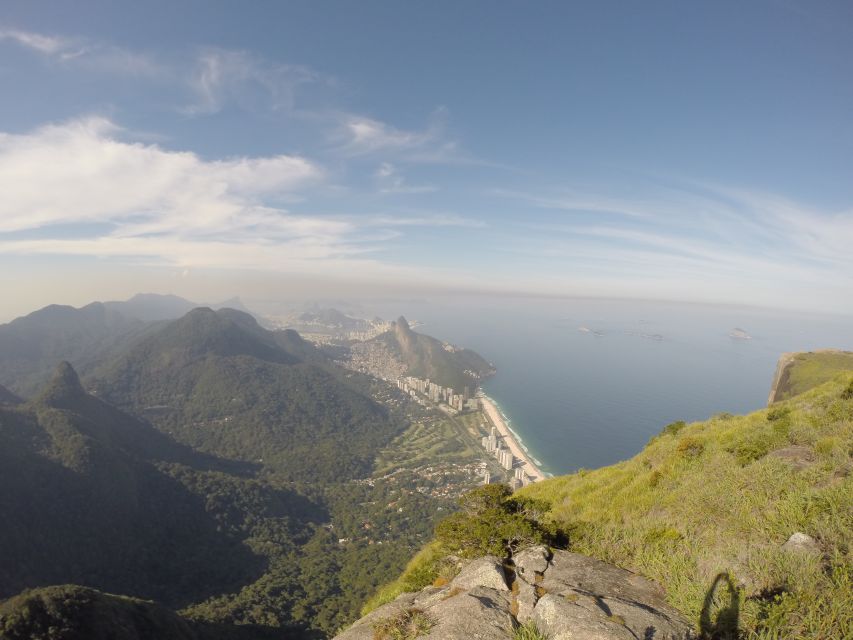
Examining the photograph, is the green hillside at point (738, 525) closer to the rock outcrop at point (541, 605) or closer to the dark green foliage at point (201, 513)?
the rock outcrop at point (541, 605)

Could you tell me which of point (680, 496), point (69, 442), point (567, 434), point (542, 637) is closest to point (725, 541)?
point (680, 496)

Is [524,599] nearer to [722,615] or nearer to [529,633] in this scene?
[529,633]

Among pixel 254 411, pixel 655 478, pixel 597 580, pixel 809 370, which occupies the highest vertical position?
pixel 597 580

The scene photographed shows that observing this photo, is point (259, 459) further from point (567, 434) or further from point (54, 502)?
point (567, 434)

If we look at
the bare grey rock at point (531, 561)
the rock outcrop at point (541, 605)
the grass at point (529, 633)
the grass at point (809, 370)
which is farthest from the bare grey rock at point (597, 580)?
the grass at point (809, 370)

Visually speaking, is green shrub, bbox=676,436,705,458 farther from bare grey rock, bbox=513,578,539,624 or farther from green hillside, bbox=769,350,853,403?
green hillside, bbox=769,350,853,403

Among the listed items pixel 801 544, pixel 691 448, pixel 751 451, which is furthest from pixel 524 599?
pixel 691 448

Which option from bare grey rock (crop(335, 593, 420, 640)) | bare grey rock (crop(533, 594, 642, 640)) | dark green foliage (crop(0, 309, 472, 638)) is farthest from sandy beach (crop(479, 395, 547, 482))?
bare grey rock (crop(533, 594, 642, 640))
